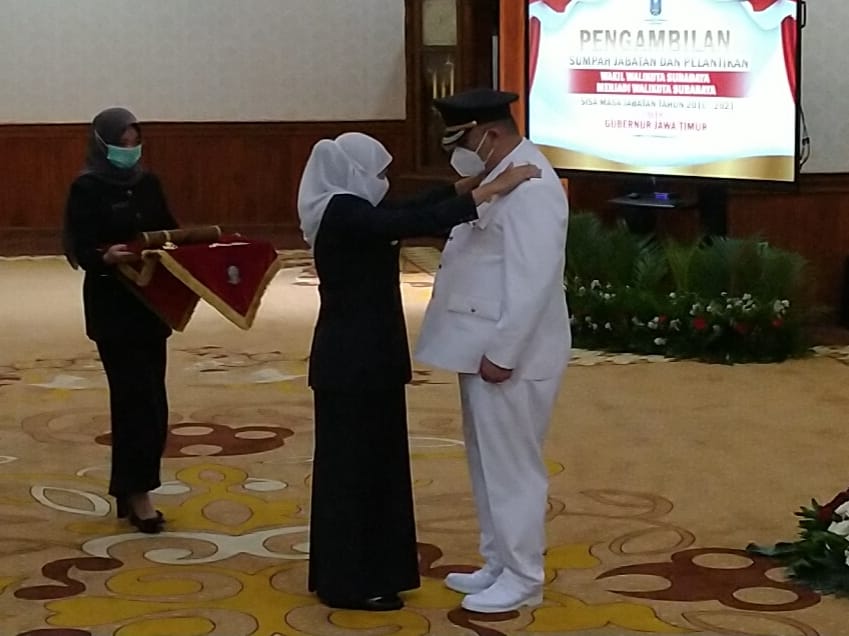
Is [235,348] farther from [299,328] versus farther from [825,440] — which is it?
[825,440]

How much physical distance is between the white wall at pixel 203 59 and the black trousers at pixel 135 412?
7600 mm

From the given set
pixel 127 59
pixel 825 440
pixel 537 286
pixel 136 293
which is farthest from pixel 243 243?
pixel 127 59

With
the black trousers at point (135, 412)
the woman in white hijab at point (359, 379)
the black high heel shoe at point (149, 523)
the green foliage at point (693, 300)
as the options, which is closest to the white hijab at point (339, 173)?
the woman in white hijab at point (359, 379)

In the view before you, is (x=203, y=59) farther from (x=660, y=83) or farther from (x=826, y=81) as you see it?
(x=826, y=81)

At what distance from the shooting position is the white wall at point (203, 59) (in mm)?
11734

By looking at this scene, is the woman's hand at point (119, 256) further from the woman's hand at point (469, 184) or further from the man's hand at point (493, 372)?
the man's hand at point (493, 372)

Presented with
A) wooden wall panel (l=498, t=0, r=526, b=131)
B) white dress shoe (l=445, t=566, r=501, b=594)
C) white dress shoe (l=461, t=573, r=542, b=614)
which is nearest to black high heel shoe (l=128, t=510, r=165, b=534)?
white dress shoe (l=445, t=566, r=501, b=594)

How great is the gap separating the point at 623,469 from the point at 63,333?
153 inches

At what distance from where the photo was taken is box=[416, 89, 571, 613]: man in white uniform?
11.9 feet

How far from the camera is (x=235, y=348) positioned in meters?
7.66

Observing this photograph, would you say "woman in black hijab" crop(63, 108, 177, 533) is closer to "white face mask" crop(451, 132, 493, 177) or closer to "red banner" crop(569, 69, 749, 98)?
"white face mask" crop(451, 132, 493, 177)

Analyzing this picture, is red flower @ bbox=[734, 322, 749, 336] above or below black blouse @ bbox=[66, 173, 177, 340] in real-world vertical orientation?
below

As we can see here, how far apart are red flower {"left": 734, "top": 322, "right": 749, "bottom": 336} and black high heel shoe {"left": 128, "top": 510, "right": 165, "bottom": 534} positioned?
11.3 feet

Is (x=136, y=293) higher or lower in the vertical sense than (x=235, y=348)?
higher
